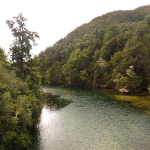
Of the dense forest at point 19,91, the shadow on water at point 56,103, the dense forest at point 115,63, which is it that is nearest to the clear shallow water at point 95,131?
the dense forest at point 19,91

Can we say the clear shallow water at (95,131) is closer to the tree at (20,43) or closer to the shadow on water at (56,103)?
the shadow on water at (56,103)

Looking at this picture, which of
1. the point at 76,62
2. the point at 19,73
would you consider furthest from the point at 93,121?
the point at 76,62

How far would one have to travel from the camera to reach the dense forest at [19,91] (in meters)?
10.6

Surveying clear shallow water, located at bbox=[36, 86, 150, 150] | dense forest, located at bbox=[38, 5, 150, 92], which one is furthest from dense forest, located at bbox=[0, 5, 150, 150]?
clear shallow water, located at bbox=[36, 86, 150, 150]

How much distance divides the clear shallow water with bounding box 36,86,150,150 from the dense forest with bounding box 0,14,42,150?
119 inches

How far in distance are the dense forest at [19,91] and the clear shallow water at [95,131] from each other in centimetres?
302

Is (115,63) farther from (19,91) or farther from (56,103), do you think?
(19,91)

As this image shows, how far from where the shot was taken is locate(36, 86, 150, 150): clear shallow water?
45.9ft

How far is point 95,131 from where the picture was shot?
17.5 m

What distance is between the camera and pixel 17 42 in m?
23.7

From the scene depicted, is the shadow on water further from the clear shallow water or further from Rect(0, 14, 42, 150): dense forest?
Rect(0, 14, 42, 150): dense forest

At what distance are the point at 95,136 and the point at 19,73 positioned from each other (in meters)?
18.7

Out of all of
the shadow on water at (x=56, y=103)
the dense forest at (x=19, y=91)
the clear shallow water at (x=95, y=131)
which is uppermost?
the dense forest at (x=19, y=91)

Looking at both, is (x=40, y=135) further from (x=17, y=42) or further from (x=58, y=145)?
(x=17, y=42)
